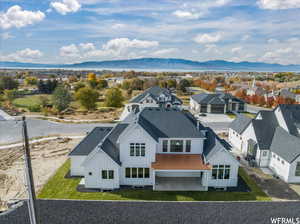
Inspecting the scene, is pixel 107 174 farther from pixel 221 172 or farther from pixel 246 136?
pixel 246 136

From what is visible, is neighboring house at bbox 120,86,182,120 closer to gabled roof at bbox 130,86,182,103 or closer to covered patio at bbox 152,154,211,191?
gabled roof at bbox 130,86,182,103

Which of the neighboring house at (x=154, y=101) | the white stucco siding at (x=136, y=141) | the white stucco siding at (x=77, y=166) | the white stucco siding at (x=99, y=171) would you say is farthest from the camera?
the neighboring house at (x=154, y=101)

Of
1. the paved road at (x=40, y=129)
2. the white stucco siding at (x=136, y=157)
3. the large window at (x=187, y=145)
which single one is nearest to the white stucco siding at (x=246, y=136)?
the large window at (x=187, y=145)

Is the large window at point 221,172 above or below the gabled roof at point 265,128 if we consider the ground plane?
below

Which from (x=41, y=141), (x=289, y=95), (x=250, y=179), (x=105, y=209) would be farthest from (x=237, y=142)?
(x=289, y=95)

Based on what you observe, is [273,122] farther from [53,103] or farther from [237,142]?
[53,103]

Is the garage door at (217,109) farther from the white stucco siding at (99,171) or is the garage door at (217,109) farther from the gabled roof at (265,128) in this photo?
the white stucco siding at (99,171)

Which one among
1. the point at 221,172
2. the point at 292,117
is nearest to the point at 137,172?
the point at 221,172
